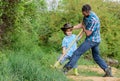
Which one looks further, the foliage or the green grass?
the foliage

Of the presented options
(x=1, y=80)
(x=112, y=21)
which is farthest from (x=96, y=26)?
(x=112, y=21)

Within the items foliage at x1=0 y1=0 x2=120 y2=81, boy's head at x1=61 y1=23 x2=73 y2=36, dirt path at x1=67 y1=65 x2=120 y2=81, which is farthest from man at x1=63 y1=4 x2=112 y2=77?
foliage at x1=0 y1=0 x2=120 y2=81

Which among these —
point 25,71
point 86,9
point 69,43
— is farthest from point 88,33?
point 25,71

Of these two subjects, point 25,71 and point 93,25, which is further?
point 93,25

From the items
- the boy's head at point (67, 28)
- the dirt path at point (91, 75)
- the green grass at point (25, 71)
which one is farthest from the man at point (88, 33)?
the green grass at point (25, 71)

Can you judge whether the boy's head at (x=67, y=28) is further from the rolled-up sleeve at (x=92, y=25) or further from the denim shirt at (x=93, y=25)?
the rolled-up sleeve at (x=92, y=25)

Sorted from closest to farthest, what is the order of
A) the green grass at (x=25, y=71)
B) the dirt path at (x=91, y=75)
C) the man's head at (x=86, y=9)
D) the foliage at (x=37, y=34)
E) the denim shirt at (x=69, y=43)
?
the green grass at (x=25, y=71) < the foliage at (x=37, y=34) < the dirt path at (x=91, y=75) < the man's head at (x=86, y=9) < the denim shirt at (x=69, y=43)

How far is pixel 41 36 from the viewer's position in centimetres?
1482

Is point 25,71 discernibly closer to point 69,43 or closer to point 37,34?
point 69,43

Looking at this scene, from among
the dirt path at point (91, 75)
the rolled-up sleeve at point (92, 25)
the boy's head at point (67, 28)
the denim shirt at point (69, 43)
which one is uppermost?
the rolled-up sleeve at point (92, 25)

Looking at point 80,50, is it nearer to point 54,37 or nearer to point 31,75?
point 31,75

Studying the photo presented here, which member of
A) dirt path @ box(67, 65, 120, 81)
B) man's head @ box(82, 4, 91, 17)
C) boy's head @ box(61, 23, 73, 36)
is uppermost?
man's head @ box(82, 4, 91, 17)

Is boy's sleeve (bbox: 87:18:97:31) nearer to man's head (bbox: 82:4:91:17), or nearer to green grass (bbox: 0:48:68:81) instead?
man's head (bbox: 82:4:91:17)

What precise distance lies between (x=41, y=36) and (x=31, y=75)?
659 cm
